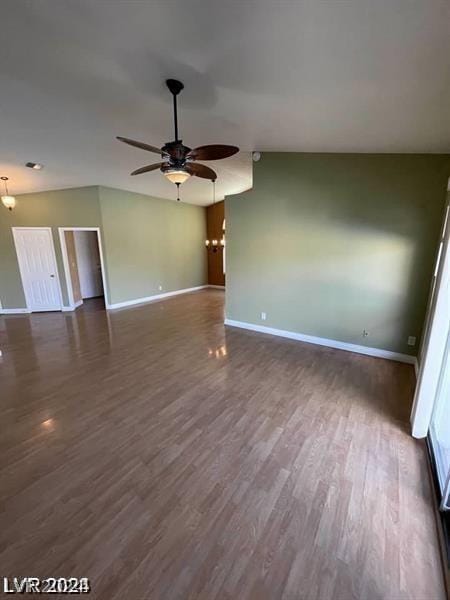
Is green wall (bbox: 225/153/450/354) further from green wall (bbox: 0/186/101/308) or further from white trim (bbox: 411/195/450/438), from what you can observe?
green wall (bbox: 0/186/101/308)

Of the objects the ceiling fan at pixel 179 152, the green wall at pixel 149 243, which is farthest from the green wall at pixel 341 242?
the green wall at pixel 149 243

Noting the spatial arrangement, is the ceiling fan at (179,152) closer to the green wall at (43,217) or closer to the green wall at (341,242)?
the green wall at (341,242)

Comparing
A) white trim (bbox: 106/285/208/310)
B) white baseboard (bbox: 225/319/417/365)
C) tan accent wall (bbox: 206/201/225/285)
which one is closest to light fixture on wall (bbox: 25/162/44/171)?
white trim (bbox: 106/285/208/310)

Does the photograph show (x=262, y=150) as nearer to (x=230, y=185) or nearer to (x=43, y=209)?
(x=230, y=185)

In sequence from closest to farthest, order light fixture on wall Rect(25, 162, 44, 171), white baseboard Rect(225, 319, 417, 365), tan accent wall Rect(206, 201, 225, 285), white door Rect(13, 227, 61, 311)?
white baseboard Rect(225, 319, 417, 365)
light fixture on wall Rect(25, 162, 44, 171)
white door Rect(13, 227, 61, 311)
tan accent wall Rect(206, 201, 225, 285)

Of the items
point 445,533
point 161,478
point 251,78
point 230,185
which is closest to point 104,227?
point 230,185

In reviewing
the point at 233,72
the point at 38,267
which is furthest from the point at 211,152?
the point at 38,267

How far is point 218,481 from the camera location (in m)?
1.90

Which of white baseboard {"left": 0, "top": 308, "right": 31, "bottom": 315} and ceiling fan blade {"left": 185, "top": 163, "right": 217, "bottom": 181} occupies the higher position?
ceiling fan blade {"left": 185, "top": 163, "right": 217, "bottom": 181}

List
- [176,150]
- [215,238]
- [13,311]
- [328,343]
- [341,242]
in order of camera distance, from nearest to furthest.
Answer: [176,150], [341,242], [328,343], [13,311], [215,238]

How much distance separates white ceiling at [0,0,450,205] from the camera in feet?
4.94

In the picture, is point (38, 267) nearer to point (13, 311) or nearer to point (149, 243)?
point (13, 311)

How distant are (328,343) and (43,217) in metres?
7.20

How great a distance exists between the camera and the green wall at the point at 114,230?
6309 millimetres
